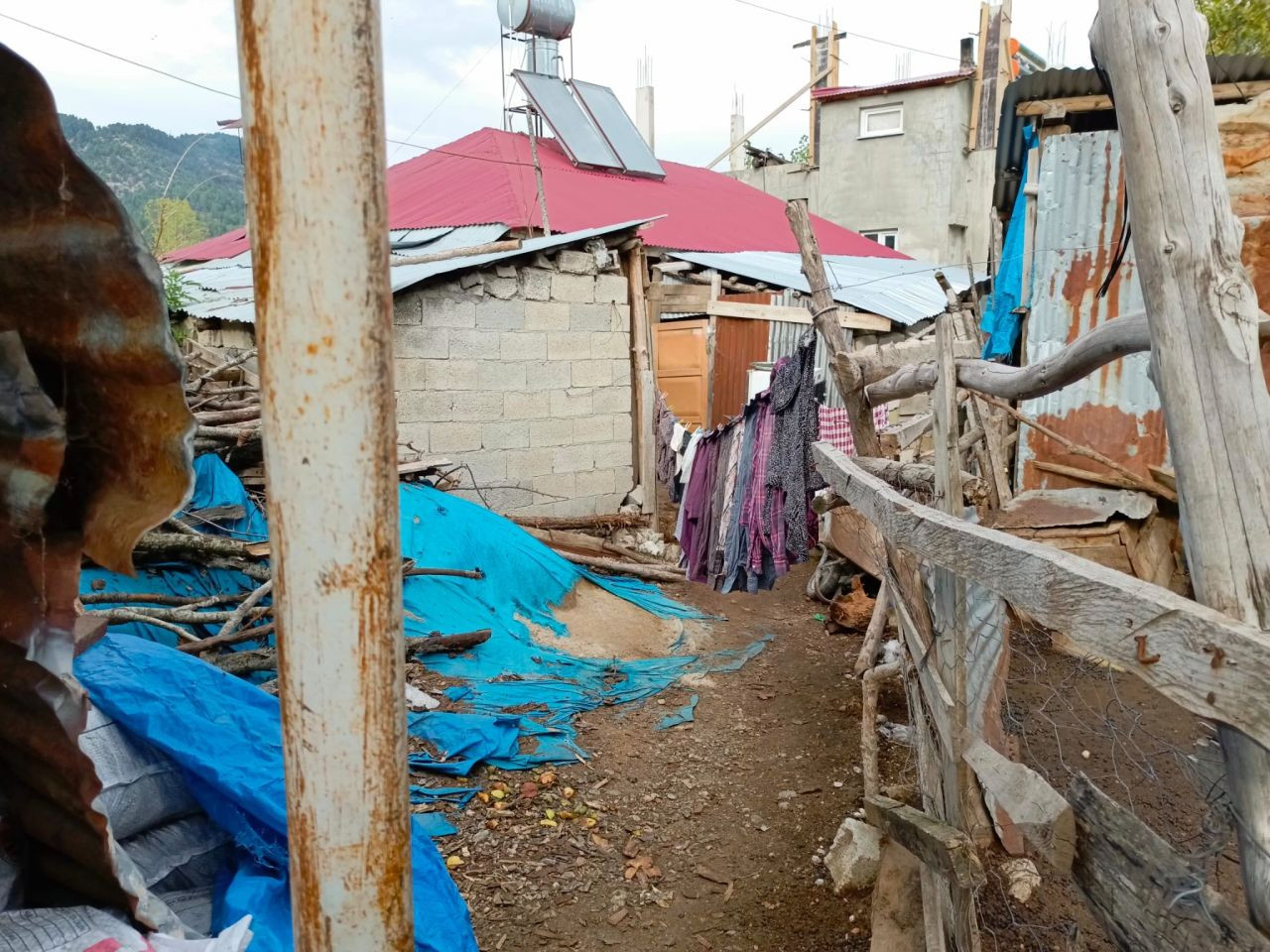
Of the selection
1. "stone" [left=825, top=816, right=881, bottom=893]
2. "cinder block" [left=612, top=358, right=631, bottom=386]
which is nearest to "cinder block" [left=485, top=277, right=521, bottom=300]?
"cinder block" [left=612, top=358, right=631, bottom=386]

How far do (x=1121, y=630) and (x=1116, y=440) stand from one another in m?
5.24

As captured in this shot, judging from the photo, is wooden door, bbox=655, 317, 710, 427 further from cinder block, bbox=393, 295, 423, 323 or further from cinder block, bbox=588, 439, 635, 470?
cinder block, bbox=393, 295, 423, 323

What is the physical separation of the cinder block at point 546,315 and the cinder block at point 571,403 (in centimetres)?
62

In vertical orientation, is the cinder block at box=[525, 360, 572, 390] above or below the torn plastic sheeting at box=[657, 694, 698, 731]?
above

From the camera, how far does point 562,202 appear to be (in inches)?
470

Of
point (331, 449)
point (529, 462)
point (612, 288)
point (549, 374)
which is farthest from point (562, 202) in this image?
point (331, 449)

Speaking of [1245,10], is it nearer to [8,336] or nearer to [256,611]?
[256,611]

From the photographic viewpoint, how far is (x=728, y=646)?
6.75 metres

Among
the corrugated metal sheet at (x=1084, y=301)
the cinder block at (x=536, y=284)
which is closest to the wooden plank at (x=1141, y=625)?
the corrugated metal sheet at (x=1084, y=301)

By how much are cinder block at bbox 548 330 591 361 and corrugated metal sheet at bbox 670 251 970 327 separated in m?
3.01

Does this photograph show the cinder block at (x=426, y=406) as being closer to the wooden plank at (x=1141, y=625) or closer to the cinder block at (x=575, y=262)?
the cinder block at (x=575, y=262)

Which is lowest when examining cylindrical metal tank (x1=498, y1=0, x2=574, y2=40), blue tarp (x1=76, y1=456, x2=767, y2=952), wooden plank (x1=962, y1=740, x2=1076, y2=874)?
blue tarp (x1=76, y1=456, x2=767, y2=952)

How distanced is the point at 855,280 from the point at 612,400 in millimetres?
5531

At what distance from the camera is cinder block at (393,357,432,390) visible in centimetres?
779
